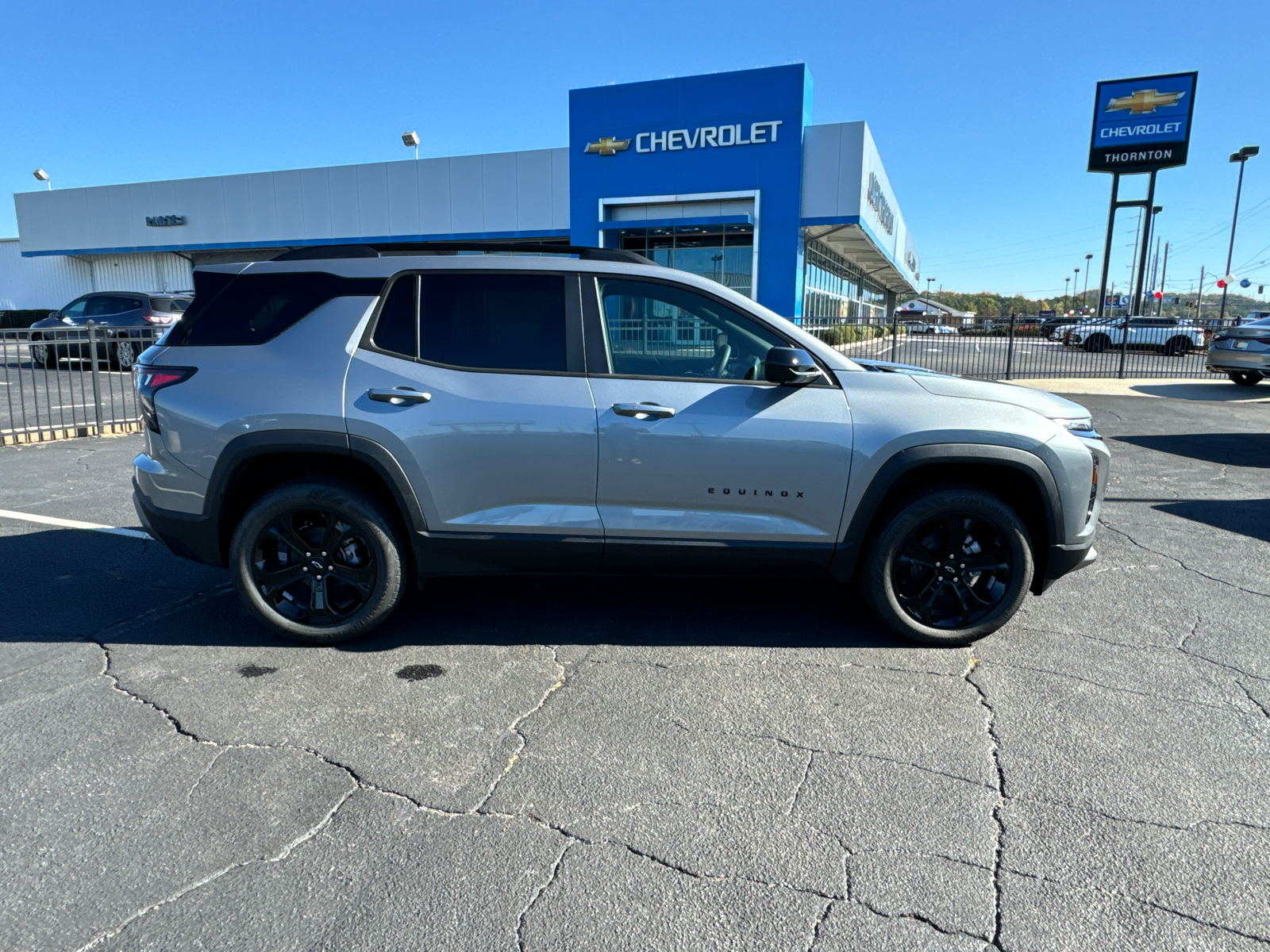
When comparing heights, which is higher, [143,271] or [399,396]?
[143,271]

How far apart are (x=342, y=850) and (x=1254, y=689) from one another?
3766 millimetres

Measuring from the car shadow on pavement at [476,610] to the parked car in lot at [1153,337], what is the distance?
87.9ft

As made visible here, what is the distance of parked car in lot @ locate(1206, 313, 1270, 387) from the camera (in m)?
15.6

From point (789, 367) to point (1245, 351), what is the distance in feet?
54.4

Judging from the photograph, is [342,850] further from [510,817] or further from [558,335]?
[558,335]

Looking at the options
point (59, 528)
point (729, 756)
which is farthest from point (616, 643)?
point (59, 528)

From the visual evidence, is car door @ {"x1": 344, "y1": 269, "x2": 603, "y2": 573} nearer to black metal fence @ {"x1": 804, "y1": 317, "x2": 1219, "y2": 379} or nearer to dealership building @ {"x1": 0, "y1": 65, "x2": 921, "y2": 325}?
black metal fence @ {"x1": 804, "y1": 317, "x2": 1219, "y2": 379}

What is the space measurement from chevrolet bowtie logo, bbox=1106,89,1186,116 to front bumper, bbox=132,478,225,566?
165 ft

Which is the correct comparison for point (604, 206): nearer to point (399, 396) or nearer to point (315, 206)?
point (315, 206)

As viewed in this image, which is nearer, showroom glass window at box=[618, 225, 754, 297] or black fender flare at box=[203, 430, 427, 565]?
black fender flare at box=[203, 430, 427, 565]

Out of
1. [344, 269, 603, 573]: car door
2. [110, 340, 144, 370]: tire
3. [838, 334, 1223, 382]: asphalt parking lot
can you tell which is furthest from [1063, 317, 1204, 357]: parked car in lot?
→ [344, 269, 603, 573]: car door

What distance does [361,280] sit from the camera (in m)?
3.99

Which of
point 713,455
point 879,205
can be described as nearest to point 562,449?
point 713,455

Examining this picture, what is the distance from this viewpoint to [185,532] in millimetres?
3969
